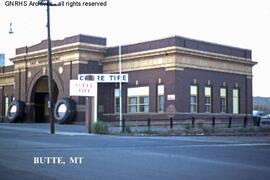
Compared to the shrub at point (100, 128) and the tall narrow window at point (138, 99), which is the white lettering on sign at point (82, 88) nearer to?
the shrub at point (100, 128)

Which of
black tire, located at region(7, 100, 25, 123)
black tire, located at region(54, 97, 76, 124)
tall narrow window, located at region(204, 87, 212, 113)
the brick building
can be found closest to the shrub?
the brick building

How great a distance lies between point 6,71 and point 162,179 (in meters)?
54.4

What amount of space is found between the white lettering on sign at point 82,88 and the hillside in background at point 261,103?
8894cm

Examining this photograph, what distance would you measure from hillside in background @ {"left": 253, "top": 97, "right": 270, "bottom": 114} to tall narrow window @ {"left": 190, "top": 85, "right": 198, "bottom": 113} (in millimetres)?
77352

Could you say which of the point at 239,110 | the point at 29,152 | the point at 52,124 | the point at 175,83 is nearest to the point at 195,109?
the point at 175,83

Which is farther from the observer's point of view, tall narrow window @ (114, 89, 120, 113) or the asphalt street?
tall narrow window @ (114, 89, 120, 113)

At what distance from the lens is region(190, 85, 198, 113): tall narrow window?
141 feet

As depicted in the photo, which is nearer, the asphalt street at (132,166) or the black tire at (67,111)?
the asphalt street at (132,166)

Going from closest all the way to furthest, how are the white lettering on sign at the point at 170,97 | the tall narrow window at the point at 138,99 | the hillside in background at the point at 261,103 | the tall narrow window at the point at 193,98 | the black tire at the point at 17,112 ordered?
1. the white lettering on sign at the point at 170,97
2. the tall narrow window at the point at 193,98
3. the tall narrow window at the point at 138,99
4. the black tire at the point at 17,112
5. the hillside in background at the point at 261,103

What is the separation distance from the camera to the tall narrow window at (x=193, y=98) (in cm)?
4309

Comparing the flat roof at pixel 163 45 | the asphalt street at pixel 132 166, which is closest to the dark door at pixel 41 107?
the flat roof at pixel 163 45

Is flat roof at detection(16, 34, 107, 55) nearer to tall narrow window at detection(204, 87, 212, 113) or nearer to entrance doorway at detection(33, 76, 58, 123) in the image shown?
entrance doorway at detection(33, 76, 58, 123)

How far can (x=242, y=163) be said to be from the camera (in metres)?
14.4

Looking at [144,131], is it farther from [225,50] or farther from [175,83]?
[225,50]
